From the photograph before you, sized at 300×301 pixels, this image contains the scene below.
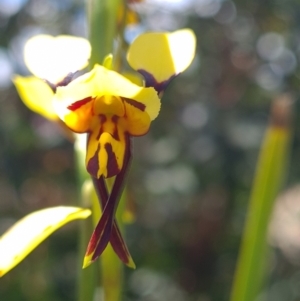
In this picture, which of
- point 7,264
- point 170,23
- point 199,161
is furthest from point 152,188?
point 7,264

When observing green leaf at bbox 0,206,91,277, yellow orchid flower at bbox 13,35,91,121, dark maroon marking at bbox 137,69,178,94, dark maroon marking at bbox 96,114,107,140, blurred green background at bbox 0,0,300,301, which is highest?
yellow orchid flower at bbox 13,35,91,121

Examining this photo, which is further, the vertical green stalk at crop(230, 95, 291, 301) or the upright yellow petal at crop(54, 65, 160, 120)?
the vertical green stalk at crop(230, 95, 291, 301)

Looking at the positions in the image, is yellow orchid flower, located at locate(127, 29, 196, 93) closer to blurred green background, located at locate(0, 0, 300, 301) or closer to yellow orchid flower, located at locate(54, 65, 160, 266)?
yellow orchid flower, located at locate(54, 65, 160, 266)

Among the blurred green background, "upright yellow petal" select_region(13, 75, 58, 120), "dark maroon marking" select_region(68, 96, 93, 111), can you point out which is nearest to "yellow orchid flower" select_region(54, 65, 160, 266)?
"dark maroon marking" select_region(68, 96, 93, 111)

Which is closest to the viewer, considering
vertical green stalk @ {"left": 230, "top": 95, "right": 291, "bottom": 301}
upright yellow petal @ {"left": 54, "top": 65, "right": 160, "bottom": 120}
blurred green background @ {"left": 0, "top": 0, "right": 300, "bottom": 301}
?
upright yellow petal @ {"left": 54, "top": 65, "right": 160, "bottom": 120}

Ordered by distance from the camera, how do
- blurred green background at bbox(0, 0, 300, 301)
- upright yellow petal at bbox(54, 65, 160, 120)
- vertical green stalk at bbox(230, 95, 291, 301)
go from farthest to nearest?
blurred green background at bbox(0, 0, 300, 301)
vertical green stalk at bbox(230, 95, 291, 301)
upright yellow petal at bbox(54, 65, 160, 120)

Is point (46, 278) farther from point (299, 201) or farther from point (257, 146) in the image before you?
point (299, 201)

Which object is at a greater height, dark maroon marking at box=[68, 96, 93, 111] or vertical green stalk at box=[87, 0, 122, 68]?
Answer: vertical green stalk at box=[87, 0, 122, 68]

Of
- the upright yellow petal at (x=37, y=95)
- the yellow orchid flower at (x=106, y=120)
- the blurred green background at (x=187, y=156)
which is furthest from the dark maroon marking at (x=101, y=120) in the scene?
the blurred green background at (x=187, y=156)
